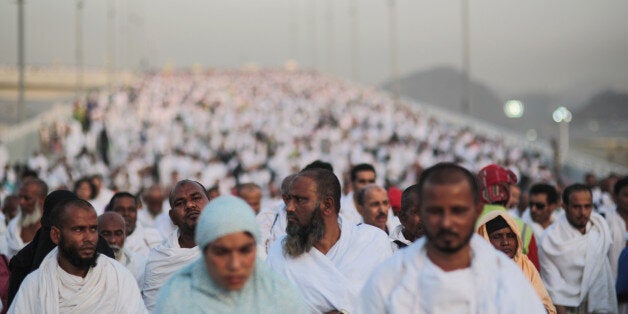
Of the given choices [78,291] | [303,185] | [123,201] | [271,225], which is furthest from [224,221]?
[123,201]

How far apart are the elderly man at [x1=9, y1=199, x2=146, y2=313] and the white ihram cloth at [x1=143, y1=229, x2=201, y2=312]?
712 mm

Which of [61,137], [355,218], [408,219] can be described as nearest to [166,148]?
[61,137]

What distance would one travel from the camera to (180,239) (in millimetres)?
6668

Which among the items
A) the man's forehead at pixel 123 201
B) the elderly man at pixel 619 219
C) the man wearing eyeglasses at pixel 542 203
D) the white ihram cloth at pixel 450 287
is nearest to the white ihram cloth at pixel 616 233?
the elderly man at pixel 619 219

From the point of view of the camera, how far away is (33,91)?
332 ft

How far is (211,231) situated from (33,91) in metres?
102

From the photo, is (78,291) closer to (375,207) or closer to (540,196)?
(375,207)

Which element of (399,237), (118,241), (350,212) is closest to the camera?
(399,237)

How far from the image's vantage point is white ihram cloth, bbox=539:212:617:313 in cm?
857

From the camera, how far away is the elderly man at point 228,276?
369 cm

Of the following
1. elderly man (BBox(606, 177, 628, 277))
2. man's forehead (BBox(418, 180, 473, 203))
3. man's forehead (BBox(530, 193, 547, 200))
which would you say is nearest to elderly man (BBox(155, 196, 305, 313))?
man's forehead (BBox(418, 180, 473, 203))

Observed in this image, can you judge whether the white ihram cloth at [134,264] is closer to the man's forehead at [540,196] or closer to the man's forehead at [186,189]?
the man's forehead at [186,189]

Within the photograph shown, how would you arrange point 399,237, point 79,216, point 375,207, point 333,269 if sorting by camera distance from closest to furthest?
point 333,269 → point 79,216 → point 399,237 → point 375,207

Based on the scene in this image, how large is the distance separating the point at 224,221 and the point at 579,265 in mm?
5719
